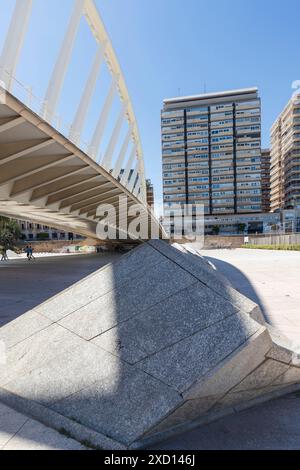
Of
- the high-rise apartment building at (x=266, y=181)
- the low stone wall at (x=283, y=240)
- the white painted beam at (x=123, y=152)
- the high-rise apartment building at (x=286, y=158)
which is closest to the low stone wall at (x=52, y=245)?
the low stone wall at (x=283, y=240)

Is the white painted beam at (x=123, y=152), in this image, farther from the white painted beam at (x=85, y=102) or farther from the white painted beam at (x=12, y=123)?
the white painted beam at (x=12, y=123)

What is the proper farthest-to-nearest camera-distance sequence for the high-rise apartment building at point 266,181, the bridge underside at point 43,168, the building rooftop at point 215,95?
the high-rise apartment building at point 266,181, the building rooftop at point 215,95, the bridge underside at point 43,168

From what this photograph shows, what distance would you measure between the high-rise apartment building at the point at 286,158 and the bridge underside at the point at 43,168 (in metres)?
89.0

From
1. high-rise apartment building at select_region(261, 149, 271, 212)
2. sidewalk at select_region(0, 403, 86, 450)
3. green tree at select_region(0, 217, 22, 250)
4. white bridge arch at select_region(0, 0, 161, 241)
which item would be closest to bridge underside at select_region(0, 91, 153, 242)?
white bridge arch at select_region(0, 0, 161, 241)

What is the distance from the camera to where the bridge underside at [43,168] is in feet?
35.8

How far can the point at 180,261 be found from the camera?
4.36 metres

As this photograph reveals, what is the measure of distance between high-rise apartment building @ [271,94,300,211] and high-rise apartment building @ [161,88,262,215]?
9654 mm

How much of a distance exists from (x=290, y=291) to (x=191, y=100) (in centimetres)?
11928

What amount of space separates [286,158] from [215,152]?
2482cm

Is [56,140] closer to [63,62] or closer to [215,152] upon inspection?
[63,62]

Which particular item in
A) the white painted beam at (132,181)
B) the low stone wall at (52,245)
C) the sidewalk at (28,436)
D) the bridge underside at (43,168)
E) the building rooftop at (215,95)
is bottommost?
the low stone wall at (52,245)

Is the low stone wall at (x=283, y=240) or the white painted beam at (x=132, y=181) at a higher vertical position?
the white painted beam at (x=132, y=181)

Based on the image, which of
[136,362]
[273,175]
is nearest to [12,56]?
[136,362]
